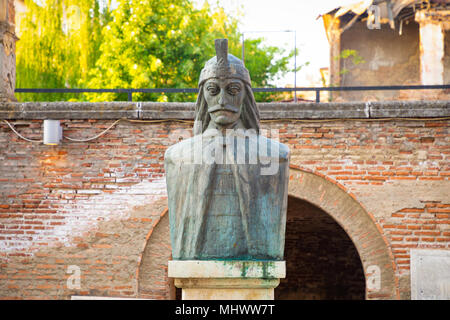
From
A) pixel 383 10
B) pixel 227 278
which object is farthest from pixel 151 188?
pixel 383 10

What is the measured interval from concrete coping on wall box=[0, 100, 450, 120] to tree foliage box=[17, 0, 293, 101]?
655 cm

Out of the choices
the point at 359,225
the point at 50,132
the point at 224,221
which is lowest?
the point at 224,221

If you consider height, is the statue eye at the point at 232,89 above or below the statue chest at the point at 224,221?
above

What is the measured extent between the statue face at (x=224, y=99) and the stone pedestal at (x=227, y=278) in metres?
0.91

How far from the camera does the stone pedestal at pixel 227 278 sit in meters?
3.44

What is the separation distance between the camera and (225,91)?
3.73m

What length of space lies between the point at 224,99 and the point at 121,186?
16.0 feet

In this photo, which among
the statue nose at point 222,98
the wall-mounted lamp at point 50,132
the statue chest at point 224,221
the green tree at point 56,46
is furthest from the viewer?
the green tree at point 56,46

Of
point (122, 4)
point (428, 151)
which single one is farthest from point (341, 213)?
point (122, 4)

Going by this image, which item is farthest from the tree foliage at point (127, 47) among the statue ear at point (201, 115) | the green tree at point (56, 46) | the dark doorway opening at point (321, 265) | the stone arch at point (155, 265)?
the statue ear at point (201, 115)

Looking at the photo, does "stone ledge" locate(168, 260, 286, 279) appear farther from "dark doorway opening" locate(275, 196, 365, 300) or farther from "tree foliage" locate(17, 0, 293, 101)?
"tree foliage" locate(17, 0, 293, 101)

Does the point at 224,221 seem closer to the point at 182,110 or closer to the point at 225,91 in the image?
the point at 225,91

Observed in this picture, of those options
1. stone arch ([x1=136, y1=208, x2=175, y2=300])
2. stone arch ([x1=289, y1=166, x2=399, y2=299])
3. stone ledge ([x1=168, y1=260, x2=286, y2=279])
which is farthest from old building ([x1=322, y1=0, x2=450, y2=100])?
stone ledge ([x1=168, y1=260, x2=286, y2=279])

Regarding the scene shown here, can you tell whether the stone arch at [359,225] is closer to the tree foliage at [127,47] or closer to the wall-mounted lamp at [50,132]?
the wall-mounted lamp at [50,132]
